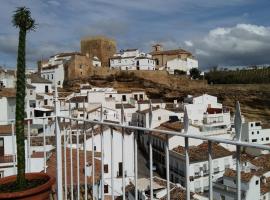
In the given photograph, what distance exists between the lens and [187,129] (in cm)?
164

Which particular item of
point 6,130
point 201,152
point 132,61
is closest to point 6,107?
point 6,130

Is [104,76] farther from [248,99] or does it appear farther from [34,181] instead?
[34,181]

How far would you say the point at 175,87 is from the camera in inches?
2056

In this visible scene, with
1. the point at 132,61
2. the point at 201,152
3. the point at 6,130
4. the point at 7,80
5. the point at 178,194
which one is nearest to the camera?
the point at 201,152

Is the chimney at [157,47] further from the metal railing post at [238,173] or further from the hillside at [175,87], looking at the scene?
the metal railing post at [238,173]

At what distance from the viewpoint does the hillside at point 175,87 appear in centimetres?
4803

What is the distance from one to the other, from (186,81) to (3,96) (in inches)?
1536

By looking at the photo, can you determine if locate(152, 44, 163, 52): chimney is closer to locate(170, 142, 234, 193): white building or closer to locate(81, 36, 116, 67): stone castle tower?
locate(81, 36, 116, 67): stone castle tower

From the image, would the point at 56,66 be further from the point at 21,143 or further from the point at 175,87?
the point at 21,143

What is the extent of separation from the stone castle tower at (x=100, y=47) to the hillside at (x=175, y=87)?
30.0 feet

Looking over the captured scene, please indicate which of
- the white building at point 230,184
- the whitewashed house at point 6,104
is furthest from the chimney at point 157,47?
the white building at point 230,184

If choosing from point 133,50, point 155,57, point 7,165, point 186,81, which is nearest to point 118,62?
point 133,50

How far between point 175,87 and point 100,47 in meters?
16.4

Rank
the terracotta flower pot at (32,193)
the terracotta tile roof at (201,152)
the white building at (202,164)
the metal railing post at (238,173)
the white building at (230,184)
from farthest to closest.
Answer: the terracotta flower pot at (32,193)
the terracotta tile roof at (201,152)
the white building at (202,164)
the white building at (230,184)
the metal railing post at (238,173)
